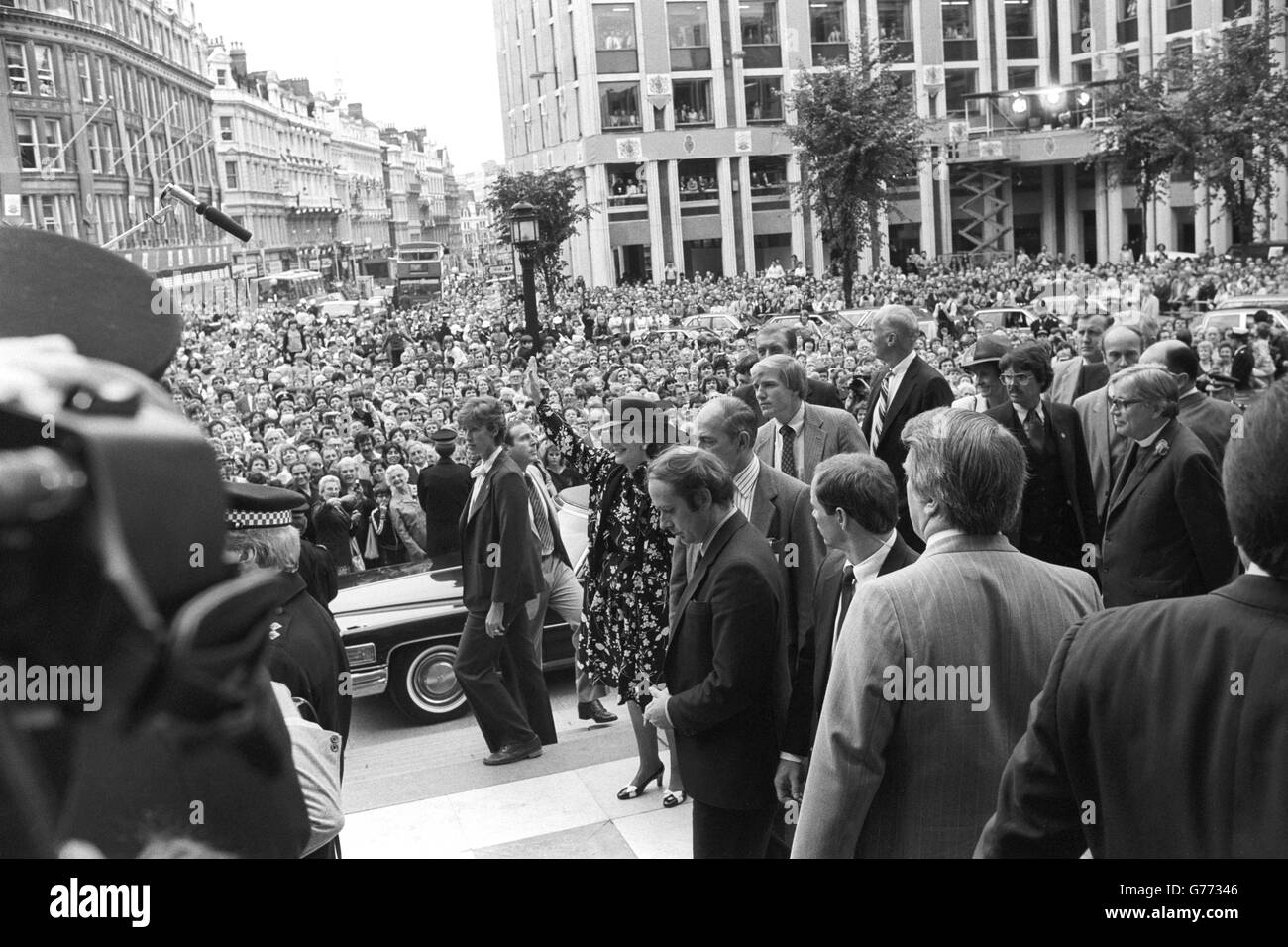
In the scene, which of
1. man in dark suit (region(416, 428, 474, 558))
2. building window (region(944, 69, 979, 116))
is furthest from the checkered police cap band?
building window (region(944, 69, 979, 116))

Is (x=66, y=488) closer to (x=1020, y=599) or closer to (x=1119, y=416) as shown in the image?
(x=1020, y=599)

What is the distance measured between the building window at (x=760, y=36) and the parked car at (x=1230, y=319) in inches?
1378

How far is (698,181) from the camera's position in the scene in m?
51.1

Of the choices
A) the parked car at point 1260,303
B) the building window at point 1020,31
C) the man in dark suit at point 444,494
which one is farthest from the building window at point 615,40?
the man in dark suit at point 444,494

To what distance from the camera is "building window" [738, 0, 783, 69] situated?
50344mm

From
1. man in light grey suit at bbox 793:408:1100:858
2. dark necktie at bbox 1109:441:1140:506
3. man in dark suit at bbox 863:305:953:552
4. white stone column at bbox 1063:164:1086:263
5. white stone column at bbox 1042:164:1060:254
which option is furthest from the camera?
white stone column at bbox 1042:164:1060:254

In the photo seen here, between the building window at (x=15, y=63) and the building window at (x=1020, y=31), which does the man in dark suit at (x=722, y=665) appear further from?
the building window at (x=1020, y=31)

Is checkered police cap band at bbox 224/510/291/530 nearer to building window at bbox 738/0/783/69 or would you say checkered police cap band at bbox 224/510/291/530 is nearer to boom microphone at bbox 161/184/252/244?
boom microphone at bbox 161/184/252/244

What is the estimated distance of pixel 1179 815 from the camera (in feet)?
5.53

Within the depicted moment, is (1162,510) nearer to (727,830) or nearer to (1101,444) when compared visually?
(1101,444)

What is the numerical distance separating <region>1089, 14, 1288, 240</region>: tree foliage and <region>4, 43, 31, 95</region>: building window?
3477cm

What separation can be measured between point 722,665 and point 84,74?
2.38 meters
